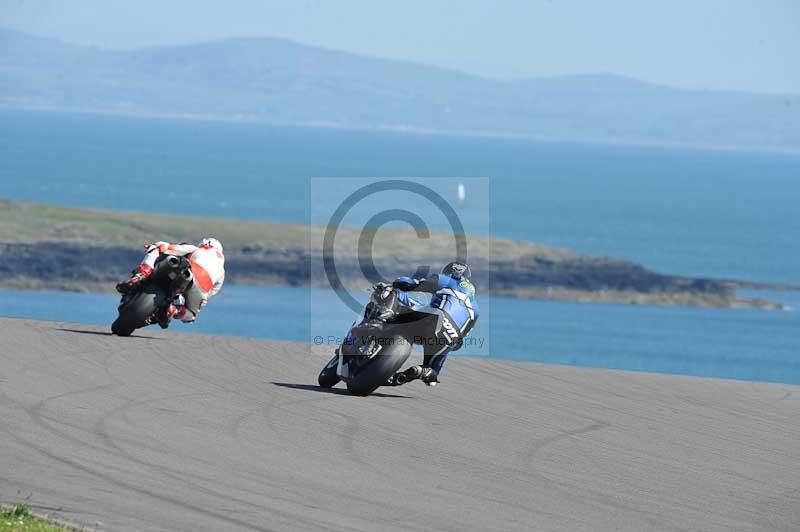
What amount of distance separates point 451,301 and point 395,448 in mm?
3125

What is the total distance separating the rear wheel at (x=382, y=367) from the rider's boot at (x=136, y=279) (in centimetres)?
499

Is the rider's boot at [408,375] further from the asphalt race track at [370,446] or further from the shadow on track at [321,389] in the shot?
the shadow on track at [321,389]

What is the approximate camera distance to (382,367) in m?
17.9

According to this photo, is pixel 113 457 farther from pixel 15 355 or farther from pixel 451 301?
pixel 15 355

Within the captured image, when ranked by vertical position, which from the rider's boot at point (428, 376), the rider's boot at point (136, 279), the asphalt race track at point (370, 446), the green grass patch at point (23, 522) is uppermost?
the rider's boot at point (136, 279)

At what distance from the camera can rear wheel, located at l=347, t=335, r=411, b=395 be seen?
57.4 feet

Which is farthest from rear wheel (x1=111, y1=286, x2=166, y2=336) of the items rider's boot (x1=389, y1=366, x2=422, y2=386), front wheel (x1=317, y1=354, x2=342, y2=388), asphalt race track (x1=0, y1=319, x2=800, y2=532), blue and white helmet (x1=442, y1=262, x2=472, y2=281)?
blue and white helmet (x1=442, y1=262, x2=472, y2=281)

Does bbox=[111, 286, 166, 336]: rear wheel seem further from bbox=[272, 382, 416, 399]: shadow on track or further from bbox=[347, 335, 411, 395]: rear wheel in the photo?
bbox=[347, 335, 411, 395]: rear wheel

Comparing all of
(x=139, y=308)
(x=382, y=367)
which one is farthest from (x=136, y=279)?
(x=382, y=367)

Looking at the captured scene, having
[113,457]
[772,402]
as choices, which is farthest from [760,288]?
[113,457]

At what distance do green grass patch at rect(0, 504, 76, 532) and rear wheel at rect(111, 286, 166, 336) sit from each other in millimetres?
10846

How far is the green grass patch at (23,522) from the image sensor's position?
10703 mm

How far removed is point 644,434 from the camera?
57.7 ft

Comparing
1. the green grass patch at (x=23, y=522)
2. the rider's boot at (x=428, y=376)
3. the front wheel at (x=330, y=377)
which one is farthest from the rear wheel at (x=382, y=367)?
the green grass patch at (x=23, y=522)
